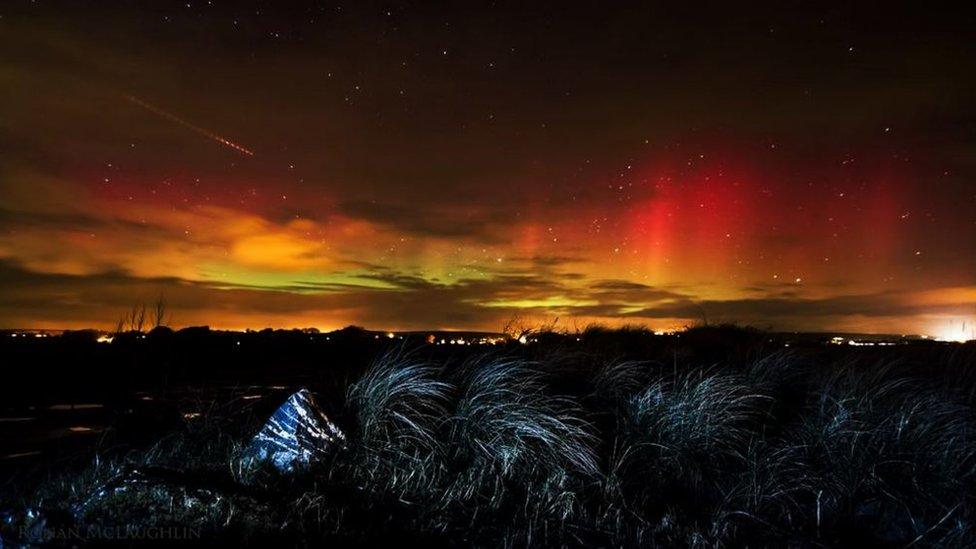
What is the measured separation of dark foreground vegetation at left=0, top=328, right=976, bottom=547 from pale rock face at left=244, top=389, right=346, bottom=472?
150 millimetres

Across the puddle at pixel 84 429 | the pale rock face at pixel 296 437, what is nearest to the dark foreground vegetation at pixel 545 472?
the pale rock face at pixel 296 437

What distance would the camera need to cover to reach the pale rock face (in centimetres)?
649

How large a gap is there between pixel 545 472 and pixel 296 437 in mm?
2537

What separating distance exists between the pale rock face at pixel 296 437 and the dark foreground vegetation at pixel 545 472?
150 mm

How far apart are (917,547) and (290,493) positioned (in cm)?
549

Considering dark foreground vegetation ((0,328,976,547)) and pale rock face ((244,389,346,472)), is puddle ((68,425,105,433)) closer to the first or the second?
dark foreground vegetation ((0,328,976,547))

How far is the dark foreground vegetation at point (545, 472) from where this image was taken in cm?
511

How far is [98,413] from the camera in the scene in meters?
9.88

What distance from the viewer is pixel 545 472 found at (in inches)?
282

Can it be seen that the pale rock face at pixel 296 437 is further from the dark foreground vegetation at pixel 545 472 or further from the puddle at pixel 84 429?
the puddle at pixel 84 429

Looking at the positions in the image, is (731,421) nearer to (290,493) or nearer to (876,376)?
(876,376)

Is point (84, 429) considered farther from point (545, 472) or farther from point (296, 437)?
point (545, 472)

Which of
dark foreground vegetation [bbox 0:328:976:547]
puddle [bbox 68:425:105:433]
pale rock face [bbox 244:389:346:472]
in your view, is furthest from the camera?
puddle [bbox 68:425:105:433]

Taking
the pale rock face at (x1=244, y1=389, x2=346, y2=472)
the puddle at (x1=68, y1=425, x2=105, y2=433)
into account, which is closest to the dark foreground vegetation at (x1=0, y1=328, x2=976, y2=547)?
the pale rock face at (x1=244, y1=389, x2=346, y2=472)
